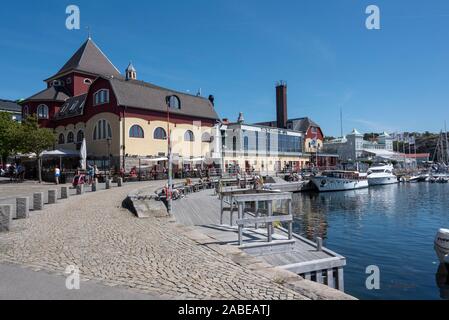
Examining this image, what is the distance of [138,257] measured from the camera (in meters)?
7.89

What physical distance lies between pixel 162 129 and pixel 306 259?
3531 cm

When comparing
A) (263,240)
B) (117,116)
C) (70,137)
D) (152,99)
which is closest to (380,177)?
(152,99)

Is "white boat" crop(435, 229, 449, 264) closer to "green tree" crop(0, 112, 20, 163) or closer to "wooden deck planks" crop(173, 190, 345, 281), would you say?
"wooden deck planks" crop(173, 190, 345, 281)

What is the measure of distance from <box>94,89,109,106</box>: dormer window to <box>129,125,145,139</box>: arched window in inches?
165

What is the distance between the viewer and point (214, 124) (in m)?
49.1

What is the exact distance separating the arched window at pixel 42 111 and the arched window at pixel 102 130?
9.73 meters

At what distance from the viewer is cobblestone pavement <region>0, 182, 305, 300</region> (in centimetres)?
596

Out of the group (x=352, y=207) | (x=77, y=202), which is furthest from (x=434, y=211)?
(x=77, y=202)

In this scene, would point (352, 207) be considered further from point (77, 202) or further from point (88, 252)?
point (88, 252)

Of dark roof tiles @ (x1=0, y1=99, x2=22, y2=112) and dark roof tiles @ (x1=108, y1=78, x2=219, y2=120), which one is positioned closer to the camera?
dark roof tiles @ (x1=108, y1=78, x2=219, y2=120)

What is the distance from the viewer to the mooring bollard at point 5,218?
1128 cm

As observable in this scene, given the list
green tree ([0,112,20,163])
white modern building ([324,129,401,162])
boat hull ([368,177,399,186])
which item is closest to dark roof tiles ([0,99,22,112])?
green tree ([0,112,20,163])

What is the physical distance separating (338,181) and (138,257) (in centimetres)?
4223

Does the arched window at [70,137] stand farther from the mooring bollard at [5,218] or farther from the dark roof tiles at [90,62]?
the mooring bollard at [5,218]
